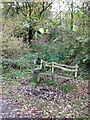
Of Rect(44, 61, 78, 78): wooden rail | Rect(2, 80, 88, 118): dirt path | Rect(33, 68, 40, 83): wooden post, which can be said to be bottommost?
Rect(2, 80, 88, 118): dirt path

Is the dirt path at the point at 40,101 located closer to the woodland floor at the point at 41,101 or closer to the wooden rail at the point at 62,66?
the woodland floor at the point at 41,101

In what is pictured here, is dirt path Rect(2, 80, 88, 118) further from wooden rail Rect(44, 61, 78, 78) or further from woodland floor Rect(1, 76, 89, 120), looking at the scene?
wooden rail Rect(44, 61, 78, 78)

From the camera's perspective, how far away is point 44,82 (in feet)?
5.15

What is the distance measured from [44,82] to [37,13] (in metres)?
0.46

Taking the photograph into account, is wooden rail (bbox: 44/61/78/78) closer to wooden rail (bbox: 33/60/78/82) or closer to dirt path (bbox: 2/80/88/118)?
wooden rail (bbox: 33/60/78/82)

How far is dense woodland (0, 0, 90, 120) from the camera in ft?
5.01

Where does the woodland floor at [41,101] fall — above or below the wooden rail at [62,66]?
below

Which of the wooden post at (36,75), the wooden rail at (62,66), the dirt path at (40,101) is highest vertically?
the wooden rail at (62,66)

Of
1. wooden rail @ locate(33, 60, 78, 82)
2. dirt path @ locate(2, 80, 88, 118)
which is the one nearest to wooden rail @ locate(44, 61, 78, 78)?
wooden rail @ locate(33, 60, 78, 82)

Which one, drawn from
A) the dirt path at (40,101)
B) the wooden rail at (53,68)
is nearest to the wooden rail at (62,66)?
the wooden rail at (53,68)

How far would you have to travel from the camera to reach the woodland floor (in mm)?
1521

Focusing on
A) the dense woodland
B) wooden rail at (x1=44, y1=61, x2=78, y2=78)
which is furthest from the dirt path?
wooden rail at (x1=44, y1=61, x2=78, y2=78)

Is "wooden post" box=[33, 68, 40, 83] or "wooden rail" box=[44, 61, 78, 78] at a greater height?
"wooden rail" box=[44, 61, 78, 78]

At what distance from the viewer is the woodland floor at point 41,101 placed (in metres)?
1.52
